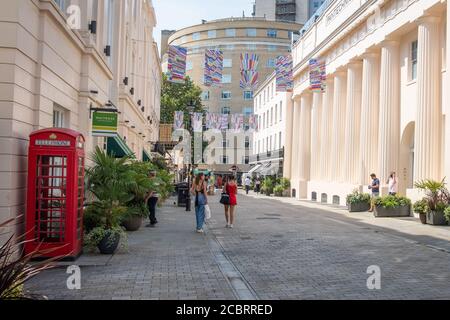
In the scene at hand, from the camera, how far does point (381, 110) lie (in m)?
23.7

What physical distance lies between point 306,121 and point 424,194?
2114 cm

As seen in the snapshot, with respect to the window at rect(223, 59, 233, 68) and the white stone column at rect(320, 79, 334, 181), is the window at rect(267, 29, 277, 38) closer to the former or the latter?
the window at rect(223, 59, 233, 68)

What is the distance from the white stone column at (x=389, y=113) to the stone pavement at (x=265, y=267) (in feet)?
26.2

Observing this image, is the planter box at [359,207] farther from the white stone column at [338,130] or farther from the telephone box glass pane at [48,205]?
the telephone box glass pane at [48,205]

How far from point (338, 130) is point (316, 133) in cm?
537

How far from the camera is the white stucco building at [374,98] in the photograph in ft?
63.8

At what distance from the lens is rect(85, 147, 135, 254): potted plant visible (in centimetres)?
1024

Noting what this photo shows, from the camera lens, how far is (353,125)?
1109 inches

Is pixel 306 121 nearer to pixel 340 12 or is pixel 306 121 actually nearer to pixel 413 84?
pixel 340 12

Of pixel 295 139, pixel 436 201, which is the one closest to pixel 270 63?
pixel 295 139

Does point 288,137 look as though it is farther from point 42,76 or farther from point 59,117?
point 42,76

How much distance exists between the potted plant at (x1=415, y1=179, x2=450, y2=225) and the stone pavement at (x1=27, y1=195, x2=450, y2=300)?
1.37 m

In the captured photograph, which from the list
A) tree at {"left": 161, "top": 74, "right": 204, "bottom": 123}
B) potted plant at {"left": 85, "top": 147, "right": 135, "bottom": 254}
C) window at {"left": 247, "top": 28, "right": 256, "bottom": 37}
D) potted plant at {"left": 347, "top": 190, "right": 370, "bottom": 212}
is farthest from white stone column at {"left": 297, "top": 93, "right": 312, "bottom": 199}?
window at {"left": 247, "top": 28, "right": 256, "bottom": 37}

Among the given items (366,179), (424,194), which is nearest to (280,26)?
(366,179)
